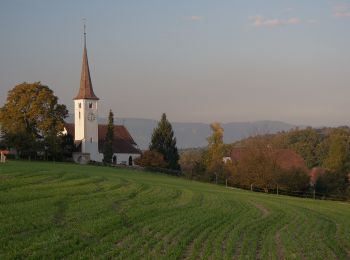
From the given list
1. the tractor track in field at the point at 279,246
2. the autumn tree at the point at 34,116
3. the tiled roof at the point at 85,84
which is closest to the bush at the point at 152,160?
the autumn tree at the point at 34,116

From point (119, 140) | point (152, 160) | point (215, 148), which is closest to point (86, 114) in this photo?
point (119, 140)

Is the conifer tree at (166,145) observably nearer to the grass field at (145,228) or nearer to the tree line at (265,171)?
the tree line at (265,171)

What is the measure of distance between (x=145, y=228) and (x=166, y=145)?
218ft

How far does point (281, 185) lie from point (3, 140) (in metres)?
34.1

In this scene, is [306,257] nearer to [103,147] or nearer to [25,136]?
[25,136]

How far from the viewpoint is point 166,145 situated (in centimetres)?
8350

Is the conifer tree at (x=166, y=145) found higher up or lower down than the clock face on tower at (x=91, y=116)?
lower down

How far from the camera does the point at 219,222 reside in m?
20.0

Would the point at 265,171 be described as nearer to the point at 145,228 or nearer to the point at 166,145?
the point at 166,145

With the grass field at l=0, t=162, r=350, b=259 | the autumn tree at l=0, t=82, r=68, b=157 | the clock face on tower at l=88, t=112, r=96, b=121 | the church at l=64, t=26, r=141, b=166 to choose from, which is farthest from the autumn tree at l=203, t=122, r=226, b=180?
the grass field at l=0, t=162, r=350, b=259

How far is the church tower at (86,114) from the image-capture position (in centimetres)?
8819

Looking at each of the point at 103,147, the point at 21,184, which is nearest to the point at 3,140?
the point at 103,147

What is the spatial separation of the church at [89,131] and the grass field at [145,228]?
199 feet

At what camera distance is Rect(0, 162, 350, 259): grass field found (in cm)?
1338
